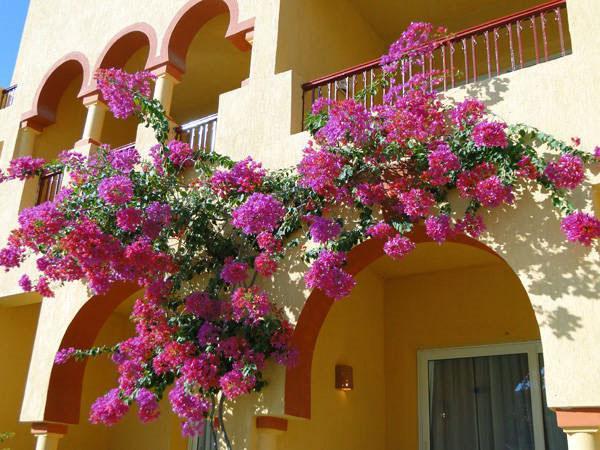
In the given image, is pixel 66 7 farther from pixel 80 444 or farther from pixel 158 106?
pixel 80 444

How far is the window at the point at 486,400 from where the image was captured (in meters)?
7.84

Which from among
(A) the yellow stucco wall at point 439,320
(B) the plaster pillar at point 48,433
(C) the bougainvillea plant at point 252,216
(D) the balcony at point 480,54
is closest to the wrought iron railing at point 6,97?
(C) the bougainvillea plant at point 252,216

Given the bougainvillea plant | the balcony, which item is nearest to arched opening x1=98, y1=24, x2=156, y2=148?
the bougainvillea plant

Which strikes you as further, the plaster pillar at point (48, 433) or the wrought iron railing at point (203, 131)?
the wrought iron railing at point (203, 131)

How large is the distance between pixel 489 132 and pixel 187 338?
10.1 feet

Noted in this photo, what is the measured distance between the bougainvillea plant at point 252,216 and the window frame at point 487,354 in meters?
3.15

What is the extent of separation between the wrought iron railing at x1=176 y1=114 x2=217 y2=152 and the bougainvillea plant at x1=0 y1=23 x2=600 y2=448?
100cm

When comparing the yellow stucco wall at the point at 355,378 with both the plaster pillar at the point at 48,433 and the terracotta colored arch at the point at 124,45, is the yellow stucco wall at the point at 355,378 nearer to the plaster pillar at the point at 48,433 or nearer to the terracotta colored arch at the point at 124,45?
the plaster pillar at the point at 48,433

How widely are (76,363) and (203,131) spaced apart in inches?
123

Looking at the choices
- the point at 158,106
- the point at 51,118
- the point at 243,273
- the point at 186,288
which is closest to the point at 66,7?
the point at 51,118

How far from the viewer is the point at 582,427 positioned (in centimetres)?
461

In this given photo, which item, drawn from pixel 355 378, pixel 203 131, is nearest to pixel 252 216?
pixel 203 131

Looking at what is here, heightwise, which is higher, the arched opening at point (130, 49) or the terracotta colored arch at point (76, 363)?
the arched opening at point (130, 49)

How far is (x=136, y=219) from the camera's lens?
237 inches
